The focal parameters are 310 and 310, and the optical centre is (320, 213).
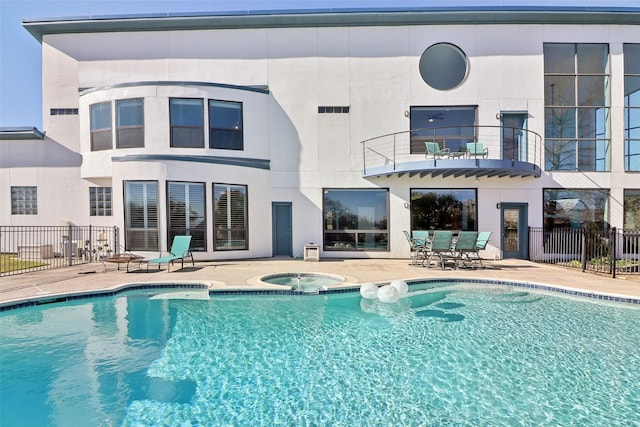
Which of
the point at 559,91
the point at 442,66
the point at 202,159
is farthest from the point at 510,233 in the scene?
the point at 202,159

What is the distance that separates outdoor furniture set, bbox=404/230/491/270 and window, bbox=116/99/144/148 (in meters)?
11.2

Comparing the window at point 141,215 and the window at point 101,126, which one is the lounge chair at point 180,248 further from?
the window at point 101,126

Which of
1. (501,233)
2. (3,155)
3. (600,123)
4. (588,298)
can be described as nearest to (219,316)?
(588,298)

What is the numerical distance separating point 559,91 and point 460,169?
6762mm

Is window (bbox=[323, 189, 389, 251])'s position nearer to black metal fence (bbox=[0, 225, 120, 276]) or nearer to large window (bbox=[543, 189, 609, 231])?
large window (bbox=[543, 189, 609, 231])

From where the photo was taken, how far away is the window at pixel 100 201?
13750mm

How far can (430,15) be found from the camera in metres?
13.1

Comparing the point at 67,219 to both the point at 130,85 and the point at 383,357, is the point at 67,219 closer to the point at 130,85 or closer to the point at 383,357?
the point at 130,85

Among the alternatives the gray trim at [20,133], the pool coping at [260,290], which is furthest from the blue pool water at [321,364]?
the gray trim at [20,133]

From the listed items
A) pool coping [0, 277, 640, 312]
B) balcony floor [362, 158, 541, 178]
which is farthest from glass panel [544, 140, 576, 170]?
pool coping [0, 277, 640, 312]

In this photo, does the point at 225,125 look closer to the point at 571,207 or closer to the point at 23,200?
the point at 23,200

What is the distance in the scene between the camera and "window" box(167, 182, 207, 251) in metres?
11.6

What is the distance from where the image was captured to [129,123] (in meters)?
12.1

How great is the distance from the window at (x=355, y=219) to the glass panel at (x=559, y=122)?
7.53 m
